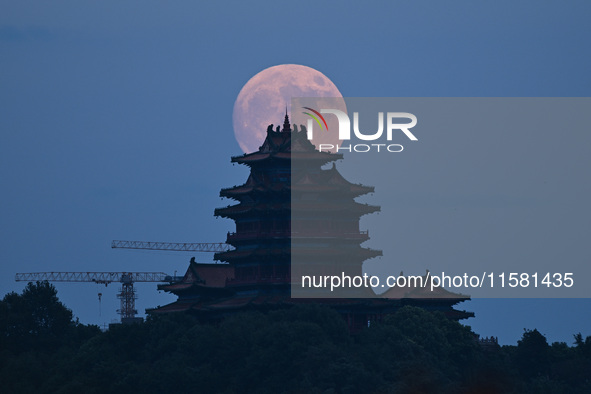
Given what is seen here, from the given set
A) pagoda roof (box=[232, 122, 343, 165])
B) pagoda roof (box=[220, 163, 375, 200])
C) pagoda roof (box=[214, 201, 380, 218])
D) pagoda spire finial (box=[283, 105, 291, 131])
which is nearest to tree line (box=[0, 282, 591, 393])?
pagoda roof (box=[214, 201, 380, 218])

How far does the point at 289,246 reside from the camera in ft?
433

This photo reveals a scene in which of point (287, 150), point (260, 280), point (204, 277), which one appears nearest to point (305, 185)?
point (287, 150)

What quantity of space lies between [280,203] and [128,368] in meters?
24.4

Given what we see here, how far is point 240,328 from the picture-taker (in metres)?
120

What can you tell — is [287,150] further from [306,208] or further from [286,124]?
[306,208]

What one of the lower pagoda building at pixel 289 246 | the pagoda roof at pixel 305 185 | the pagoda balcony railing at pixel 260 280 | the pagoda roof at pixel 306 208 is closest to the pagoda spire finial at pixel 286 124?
the lower pagoda building at pixel 289 246

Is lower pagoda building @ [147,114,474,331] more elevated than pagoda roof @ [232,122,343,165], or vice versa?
pagoda roof @ [232,122,343,165]

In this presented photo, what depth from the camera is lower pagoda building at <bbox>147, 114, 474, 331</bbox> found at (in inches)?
5128

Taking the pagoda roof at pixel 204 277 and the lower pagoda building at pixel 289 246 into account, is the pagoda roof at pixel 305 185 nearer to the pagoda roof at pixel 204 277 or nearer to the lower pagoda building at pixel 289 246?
the lower pagoda building at pixel 289 246

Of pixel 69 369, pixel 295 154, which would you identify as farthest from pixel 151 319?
pixel 295 154

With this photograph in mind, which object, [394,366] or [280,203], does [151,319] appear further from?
[394,366]

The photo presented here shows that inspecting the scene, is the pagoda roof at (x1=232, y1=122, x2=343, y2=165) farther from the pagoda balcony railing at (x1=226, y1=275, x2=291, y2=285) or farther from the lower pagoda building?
the pagoda balcony railing at (x1=226, y1=275, x2=291, y2=285)

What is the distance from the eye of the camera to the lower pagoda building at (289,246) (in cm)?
13025

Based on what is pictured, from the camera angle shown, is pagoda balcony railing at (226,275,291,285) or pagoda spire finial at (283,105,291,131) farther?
pagoda spire finial at (283,105,291,131)
